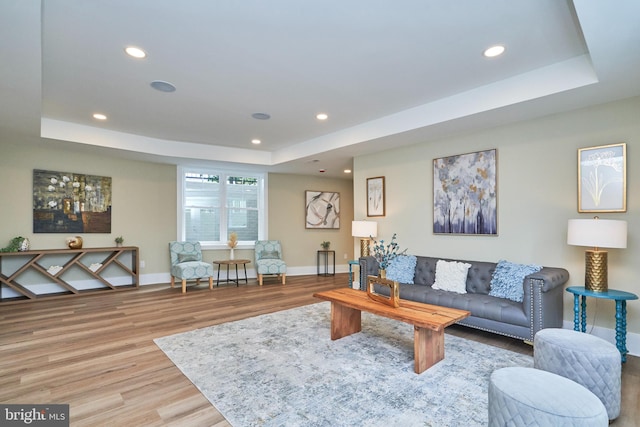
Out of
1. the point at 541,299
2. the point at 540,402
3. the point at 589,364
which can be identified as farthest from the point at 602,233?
the point at 540,402

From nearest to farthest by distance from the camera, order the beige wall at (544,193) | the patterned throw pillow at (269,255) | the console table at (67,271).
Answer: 1. the beige wall at (544,193)
2. the console table at (67,271)
3. the patterned throw pillow at (269,255)

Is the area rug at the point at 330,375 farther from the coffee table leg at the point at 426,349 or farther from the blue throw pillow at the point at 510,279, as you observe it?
the blue throw pillow at the point at 510,279

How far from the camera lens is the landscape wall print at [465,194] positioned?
4.13 m

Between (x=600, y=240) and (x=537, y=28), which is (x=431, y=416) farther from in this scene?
(x=537, y=28)

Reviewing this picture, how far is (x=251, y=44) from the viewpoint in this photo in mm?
2672

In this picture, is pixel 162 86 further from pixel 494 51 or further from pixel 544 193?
pixel 544 193

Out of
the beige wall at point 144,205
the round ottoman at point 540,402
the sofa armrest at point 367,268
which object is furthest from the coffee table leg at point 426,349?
the beige wall at point 144,205

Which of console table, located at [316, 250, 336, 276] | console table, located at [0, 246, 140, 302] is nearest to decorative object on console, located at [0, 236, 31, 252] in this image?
console table, located at [0, 246, 140, 302]

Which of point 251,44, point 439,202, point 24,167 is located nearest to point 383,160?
point 439,202

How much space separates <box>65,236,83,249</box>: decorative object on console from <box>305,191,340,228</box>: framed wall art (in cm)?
457

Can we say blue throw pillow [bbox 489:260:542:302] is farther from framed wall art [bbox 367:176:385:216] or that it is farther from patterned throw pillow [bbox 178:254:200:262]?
patterned throw pillow [bbox 178:254:200:262]

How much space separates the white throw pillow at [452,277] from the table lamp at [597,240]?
118cm

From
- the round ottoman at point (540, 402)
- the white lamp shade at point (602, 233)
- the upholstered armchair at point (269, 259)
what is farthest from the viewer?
the upholstered armchair at point (269, 259)

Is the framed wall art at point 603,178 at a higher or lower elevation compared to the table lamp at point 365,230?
higher
